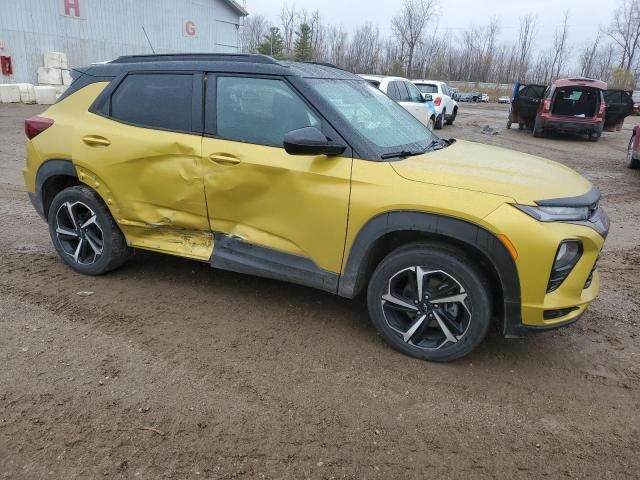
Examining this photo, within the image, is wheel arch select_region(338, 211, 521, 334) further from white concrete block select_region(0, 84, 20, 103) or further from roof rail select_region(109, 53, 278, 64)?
white concrete block select_region(0, 84, 20, 103)

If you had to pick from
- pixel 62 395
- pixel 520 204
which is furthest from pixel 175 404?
pixel 520 204

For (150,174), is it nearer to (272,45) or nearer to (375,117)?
(375,117)

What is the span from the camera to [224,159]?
11.8ft

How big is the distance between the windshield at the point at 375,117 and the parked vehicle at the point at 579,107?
14.8 metres

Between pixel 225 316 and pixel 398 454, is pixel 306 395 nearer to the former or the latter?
pixel 398 454

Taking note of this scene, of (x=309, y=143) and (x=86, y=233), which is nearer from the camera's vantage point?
(x=309, y=143)

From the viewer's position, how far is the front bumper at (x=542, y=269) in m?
2.84

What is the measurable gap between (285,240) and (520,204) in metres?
1.52

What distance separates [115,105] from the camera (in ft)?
13.5

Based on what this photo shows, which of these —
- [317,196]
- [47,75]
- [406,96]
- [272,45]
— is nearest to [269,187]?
[317,196]

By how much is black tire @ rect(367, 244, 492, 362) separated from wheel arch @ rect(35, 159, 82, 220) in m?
2.70

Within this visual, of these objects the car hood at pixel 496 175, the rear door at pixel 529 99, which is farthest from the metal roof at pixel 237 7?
the car hood at pixel 496 175

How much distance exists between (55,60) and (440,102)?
1718 centimetres

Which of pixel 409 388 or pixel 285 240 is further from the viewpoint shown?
pixel 285 240
